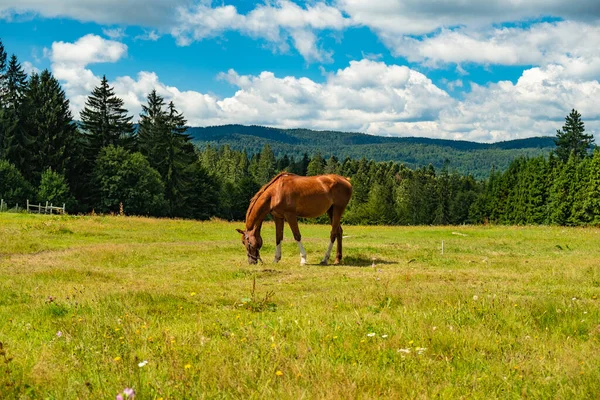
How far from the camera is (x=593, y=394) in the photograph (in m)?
4.41

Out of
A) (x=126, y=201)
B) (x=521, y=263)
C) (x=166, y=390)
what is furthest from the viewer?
(x=126, y=201)

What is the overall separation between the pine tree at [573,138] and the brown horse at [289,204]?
95255 mm

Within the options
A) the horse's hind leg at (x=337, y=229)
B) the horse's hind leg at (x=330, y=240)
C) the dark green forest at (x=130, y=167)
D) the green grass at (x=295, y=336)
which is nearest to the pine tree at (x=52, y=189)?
the dark green forest at (x=130, y=167)

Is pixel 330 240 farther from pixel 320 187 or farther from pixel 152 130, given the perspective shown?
pixel 152 130

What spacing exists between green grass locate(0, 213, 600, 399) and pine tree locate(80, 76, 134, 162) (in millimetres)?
58656

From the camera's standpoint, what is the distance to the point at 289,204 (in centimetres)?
1725

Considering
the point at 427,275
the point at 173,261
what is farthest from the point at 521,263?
the point at 173,261

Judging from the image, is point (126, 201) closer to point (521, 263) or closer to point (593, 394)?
point (521, 263)

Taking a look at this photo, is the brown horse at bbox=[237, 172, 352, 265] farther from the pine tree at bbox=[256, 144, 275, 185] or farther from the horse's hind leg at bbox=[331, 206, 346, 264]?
the pine tree at bbox=[256, 144, 275, 185]

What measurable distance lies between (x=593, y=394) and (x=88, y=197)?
6600 cm

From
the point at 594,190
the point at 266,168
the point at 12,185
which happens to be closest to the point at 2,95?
the point at 12,185

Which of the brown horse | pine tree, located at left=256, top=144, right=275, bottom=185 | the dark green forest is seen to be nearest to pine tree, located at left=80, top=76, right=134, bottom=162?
the dark green forest

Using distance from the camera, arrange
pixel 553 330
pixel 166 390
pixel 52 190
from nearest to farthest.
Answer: pixel 166 390 < pixel 553 330 < pixel 52 190

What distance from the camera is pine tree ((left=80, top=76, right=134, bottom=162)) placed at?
222 ft
